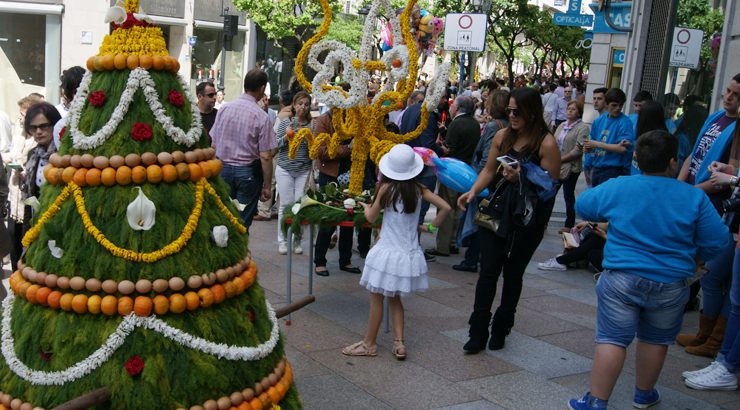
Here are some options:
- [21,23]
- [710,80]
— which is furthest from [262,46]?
[710,80]

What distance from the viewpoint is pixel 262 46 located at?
37.1m

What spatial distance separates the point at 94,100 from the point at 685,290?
11.0ft

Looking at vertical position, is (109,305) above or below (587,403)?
above

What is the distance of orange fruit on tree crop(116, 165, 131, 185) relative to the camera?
2861 millimetres

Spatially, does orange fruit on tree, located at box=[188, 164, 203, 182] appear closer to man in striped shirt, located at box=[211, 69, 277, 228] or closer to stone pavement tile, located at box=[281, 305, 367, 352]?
stone pavement tile, located at box=[281, 305, 367, 352]

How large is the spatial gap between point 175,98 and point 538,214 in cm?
306

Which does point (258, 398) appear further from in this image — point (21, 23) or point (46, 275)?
point (21, 23)

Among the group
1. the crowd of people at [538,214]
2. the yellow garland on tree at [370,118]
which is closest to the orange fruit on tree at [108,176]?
the crowd of people at [538,214]

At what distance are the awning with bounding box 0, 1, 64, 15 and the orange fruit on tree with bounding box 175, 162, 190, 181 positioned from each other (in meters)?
21.8

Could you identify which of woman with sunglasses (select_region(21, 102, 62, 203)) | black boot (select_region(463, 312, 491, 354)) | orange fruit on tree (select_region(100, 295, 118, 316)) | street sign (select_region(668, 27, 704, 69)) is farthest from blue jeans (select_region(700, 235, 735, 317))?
street sign (select_region(668, 27, 704, 69))

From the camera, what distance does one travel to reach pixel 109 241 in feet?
9.33

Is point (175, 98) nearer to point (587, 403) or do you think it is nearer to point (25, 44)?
point (587, 403)

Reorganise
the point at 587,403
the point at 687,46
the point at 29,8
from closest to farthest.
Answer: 1. the point at 587,403
2. the point at 687,46
3. the point at 29,8

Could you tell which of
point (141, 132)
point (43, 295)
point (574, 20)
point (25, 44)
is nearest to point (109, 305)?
point (43, 295)
